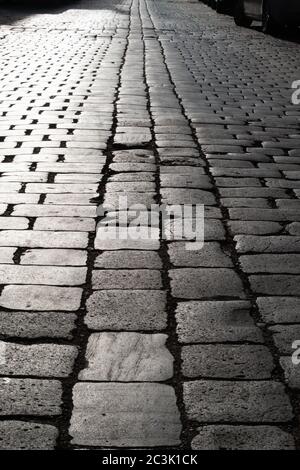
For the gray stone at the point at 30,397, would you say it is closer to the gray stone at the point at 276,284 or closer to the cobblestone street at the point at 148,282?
the cobblestone street at the point at 148,282

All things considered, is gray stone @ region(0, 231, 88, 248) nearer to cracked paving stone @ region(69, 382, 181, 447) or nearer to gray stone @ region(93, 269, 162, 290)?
gray stone @ region(93, 269, 162, 290)

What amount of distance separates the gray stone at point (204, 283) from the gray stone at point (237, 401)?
2.34 ft

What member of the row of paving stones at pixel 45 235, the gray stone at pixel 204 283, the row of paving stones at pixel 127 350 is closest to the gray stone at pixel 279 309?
the gray stone at pixel 204 283

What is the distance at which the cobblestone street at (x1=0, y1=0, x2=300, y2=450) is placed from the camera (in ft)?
7.30

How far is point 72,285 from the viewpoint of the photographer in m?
3.15

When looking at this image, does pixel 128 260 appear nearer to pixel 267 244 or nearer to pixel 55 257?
pixel 55 257

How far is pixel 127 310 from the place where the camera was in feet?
9.59

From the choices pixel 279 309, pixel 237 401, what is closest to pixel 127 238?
pixel 279 309

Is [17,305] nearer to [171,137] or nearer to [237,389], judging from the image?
[237,389]

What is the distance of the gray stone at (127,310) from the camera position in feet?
9.16

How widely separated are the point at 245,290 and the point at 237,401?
90cm

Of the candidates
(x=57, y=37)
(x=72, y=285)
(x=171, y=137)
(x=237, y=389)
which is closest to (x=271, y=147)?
(x=171, y=137)

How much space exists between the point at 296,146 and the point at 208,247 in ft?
8.69

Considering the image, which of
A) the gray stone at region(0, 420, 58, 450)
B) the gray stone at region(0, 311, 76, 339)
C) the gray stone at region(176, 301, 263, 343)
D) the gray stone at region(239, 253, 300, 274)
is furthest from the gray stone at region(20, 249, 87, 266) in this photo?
the gray stone at region(0, 420, 58, 450)
